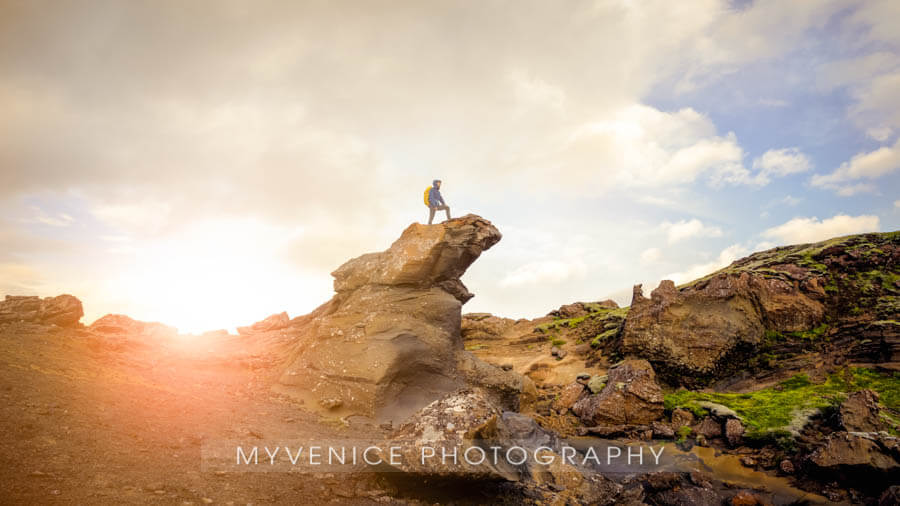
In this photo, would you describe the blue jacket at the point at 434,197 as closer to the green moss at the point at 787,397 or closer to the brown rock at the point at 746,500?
the green moss at the point at 787,397

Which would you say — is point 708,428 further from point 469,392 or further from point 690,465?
point 469,392

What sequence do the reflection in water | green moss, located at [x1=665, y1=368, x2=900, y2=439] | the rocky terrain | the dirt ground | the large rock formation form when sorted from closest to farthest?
the dirt ground → the rocky terrain → the reflection in water → green moss, located at [x1=665, y1=368, x2=900, y2=439] → the large rock formation

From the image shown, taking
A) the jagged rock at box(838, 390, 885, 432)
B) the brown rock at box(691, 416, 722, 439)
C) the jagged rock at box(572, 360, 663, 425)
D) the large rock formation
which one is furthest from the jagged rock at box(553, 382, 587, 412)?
the jagged rock at box(838, 390, 885, 432)

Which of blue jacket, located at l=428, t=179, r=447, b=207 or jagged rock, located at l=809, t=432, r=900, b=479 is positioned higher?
blue jacket, located at l=428, t=179, r=447, b=207

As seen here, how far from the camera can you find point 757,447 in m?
16.0

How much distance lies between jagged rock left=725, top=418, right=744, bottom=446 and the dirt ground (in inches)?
508

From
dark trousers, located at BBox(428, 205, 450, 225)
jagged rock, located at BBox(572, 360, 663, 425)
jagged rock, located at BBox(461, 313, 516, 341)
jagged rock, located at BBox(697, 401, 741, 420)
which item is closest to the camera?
jagged rock, located at BBox(697, 401, 741, 420)

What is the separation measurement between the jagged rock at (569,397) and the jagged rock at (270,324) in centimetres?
2121

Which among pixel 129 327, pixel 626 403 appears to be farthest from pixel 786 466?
pixel 129 327

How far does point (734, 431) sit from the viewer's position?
1670 cm

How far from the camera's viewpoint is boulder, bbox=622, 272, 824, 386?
23547 mm

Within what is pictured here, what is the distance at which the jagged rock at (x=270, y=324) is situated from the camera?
3462 cm

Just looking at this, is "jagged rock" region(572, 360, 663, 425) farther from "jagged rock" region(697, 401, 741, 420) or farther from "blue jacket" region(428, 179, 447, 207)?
"blue jacket" region(428, 179, 447, 207)

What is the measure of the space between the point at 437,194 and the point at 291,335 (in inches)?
546
